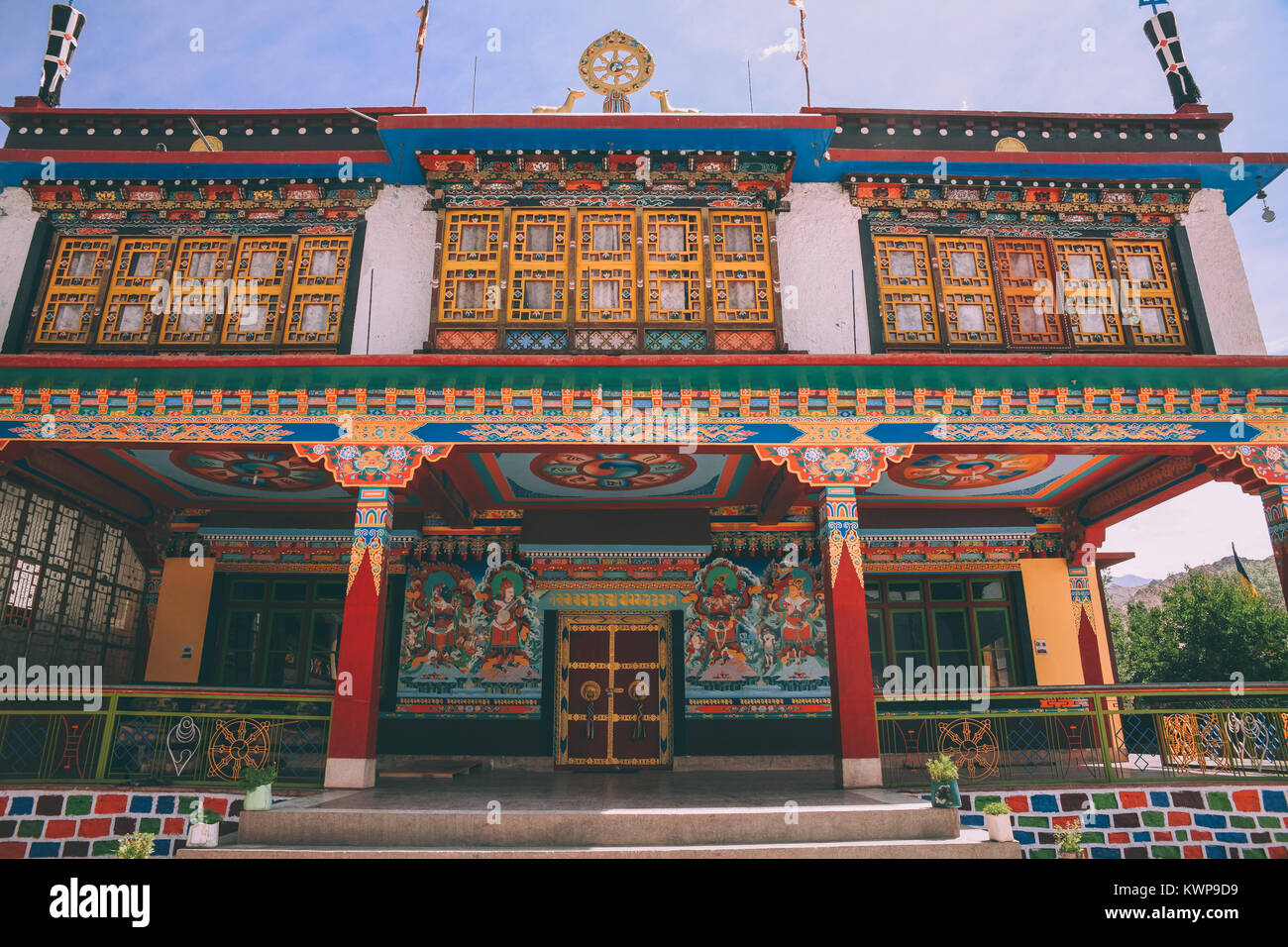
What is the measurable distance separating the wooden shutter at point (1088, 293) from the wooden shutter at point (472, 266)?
7.79 meters

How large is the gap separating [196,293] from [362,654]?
5.79 meters

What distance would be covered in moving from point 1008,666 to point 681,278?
8.28m

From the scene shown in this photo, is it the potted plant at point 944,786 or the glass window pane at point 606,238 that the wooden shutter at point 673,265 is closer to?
the glass window pane at point 606,238

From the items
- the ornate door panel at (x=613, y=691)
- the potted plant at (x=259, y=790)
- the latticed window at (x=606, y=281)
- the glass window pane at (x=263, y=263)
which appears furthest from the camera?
the ornate door panel at (x=613, y=691)

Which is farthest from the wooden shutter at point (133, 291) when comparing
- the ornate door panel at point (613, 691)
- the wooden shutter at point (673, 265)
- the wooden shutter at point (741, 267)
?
the wooden shutter at point (741, 267)

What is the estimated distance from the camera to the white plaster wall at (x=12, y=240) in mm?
11172

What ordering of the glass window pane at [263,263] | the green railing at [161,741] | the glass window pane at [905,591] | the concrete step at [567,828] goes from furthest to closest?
1. the glass window pane at [905,591]
2. the glass window pane at [263,263]
3. the green railing at [161,741]
4. the concrete step at [567,828]

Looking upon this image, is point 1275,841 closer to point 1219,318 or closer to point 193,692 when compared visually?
point 1219,318

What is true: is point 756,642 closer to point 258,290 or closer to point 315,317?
point 315,317

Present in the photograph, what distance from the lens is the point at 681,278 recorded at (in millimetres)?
11078

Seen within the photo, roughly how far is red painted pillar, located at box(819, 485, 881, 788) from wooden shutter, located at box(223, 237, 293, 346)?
7723mm

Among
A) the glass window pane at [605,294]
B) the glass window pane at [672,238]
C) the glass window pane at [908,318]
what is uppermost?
the glass window pane at [672,238]

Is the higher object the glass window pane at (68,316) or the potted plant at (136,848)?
the glass window pane at (68,316)
